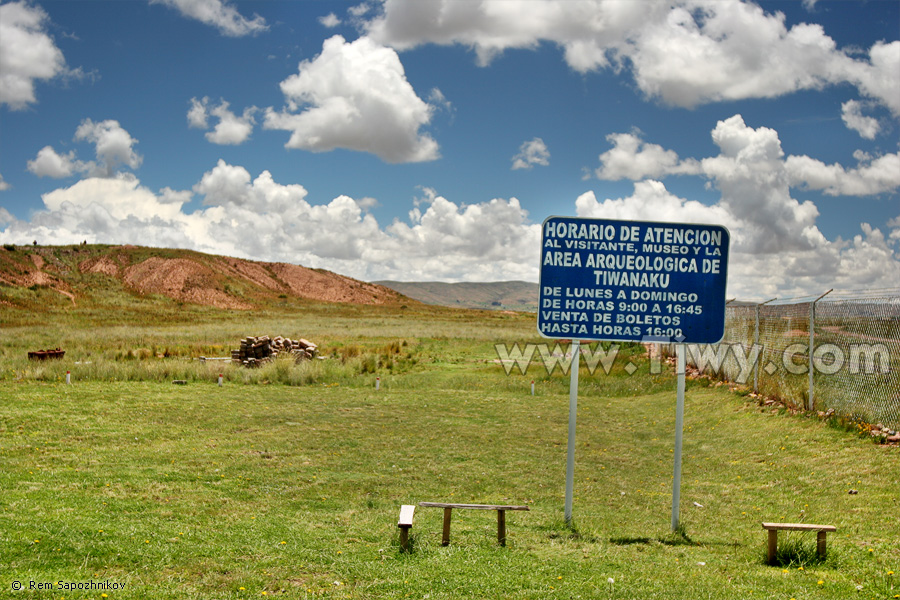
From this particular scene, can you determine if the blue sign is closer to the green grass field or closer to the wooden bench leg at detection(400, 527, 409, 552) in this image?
the green grass field

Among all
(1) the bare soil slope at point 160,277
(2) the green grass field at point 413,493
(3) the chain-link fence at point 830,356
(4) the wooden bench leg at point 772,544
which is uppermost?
(1) the bare soil slope at point 160,277

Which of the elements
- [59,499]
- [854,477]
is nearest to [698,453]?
[854,477]

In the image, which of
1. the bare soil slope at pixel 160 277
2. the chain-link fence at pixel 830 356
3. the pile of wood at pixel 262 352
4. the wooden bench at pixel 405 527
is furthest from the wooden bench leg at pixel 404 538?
the bare soil slope at pixel 160 277

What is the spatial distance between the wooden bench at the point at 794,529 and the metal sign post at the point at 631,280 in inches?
86.0

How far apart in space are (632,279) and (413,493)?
4.65 meters

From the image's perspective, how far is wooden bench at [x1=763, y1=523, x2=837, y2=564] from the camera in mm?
5758

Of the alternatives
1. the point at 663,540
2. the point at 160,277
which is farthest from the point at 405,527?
the point at 160,277

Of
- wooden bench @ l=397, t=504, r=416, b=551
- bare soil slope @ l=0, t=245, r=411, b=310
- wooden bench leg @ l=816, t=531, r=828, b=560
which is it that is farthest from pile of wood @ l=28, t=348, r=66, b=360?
bare soil slope @ l=0, t=245, r=411, b=310

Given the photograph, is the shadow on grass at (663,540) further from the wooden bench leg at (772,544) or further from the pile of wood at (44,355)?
the pile of wood at (44,355)

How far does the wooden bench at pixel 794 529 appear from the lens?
5758mm

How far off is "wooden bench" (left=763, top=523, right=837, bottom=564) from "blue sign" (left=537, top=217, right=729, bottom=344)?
251cm

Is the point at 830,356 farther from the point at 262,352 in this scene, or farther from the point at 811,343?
the point at 262,352

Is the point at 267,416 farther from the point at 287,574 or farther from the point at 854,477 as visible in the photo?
the point at 854,477

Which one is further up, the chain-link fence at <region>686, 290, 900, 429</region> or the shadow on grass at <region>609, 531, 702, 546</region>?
the chain-link fence at <region>686, 290, 900, 429</region>
